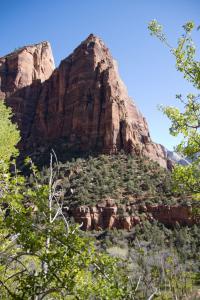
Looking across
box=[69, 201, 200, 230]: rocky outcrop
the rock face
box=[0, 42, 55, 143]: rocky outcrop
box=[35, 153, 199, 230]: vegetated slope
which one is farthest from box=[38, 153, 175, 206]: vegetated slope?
box=[0, 42, 55, 143]: rocky outcrop

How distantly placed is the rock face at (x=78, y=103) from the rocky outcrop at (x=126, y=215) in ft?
82.9

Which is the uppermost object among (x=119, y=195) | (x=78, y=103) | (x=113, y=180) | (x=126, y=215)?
(x=78, y=103)

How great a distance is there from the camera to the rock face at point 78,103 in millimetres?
88312

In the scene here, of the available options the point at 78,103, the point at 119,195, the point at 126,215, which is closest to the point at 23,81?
the point at 78,103

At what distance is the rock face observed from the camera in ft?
290

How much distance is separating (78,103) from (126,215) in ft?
165

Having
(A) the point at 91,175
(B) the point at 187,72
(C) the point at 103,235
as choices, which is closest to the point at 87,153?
(A) the point at 91,175

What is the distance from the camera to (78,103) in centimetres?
9981

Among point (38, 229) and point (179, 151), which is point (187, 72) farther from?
point (38, 229)

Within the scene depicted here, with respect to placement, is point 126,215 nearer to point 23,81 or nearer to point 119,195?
point 119,195

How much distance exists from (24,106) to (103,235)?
70.8m

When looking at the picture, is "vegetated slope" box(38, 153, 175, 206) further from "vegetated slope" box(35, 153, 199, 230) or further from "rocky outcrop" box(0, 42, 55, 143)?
"rocky outcrop" box(0, 42, 55, 143)

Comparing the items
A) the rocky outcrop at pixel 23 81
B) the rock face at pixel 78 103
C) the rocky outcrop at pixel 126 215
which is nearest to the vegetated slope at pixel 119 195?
the rocky outcrop at pixel 126 215

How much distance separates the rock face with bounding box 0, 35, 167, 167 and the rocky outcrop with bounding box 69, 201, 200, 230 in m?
25.3
